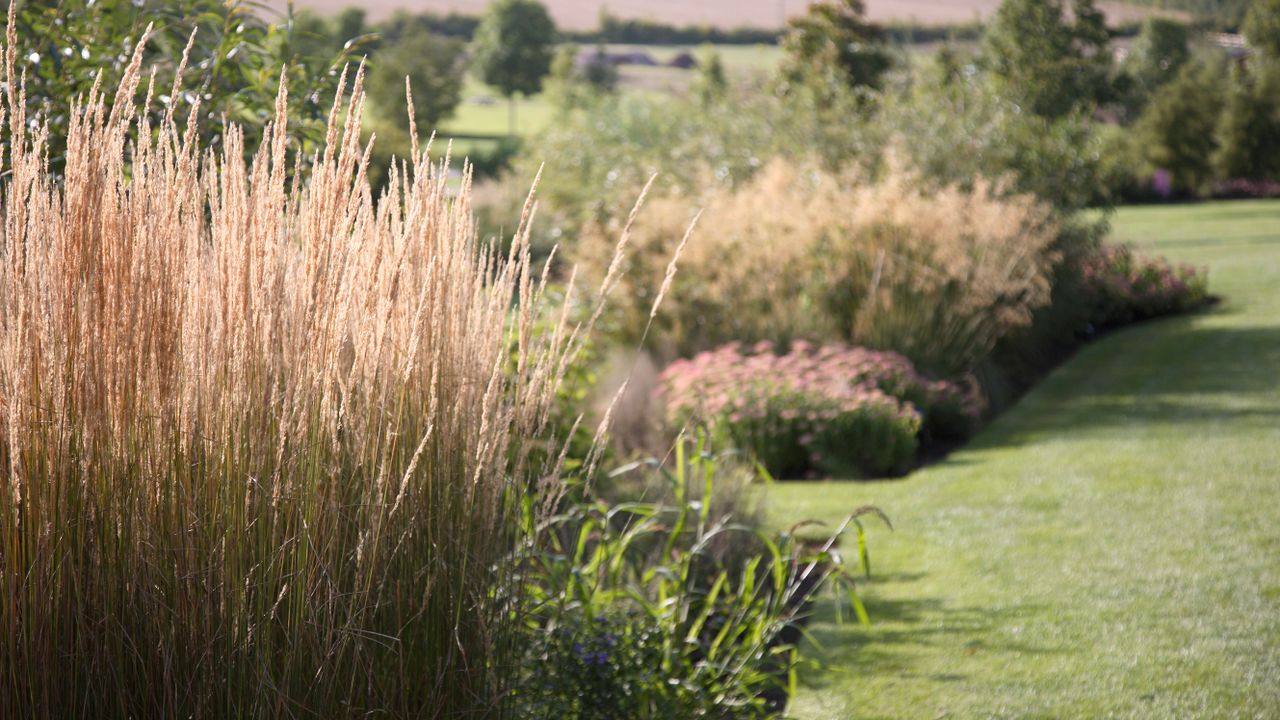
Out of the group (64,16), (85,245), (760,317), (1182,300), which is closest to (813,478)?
(760,317)

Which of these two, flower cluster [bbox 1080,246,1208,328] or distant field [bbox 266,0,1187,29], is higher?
distant field [bbox 266,0,1187,29]

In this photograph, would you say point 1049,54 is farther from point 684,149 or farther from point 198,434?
point 198,434

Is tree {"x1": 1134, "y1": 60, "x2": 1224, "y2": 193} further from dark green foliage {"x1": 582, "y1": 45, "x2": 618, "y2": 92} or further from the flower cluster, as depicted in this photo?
dark green foliage {"x1": 582, "y1": 45, "x2": 618, "y2": 92}

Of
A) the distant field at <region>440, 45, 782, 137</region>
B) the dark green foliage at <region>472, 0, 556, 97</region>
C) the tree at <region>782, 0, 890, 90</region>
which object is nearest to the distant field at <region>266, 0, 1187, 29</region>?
the distant field at <region>440, 45, 782, 137</region>

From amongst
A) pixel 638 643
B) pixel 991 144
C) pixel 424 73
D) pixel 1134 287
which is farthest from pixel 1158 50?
pixel 638 643

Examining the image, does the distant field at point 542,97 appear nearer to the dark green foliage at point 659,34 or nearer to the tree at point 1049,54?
the dark green foliage at point 659,34

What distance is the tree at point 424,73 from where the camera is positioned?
32656 millimetres

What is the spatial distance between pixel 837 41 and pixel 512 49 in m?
45.0

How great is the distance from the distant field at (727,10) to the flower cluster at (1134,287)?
59831mm

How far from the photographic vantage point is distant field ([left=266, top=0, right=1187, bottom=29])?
7719cm

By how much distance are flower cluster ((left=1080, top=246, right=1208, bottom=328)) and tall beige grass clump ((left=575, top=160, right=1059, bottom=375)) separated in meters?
4.74

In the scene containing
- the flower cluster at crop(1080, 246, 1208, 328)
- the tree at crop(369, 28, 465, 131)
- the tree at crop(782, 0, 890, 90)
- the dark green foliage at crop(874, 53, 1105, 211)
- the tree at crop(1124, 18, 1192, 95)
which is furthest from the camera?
the tree at crop(1124, 18, 1192, 95)

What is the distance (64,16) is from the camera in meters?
4.22

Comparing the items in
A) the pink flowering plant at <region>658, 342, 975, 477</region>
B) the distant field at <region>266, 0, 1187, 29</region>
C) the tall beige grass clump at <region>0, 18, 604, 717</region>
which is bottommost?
the pink flowering plant at <region>658, 342, 975, 477</region>
